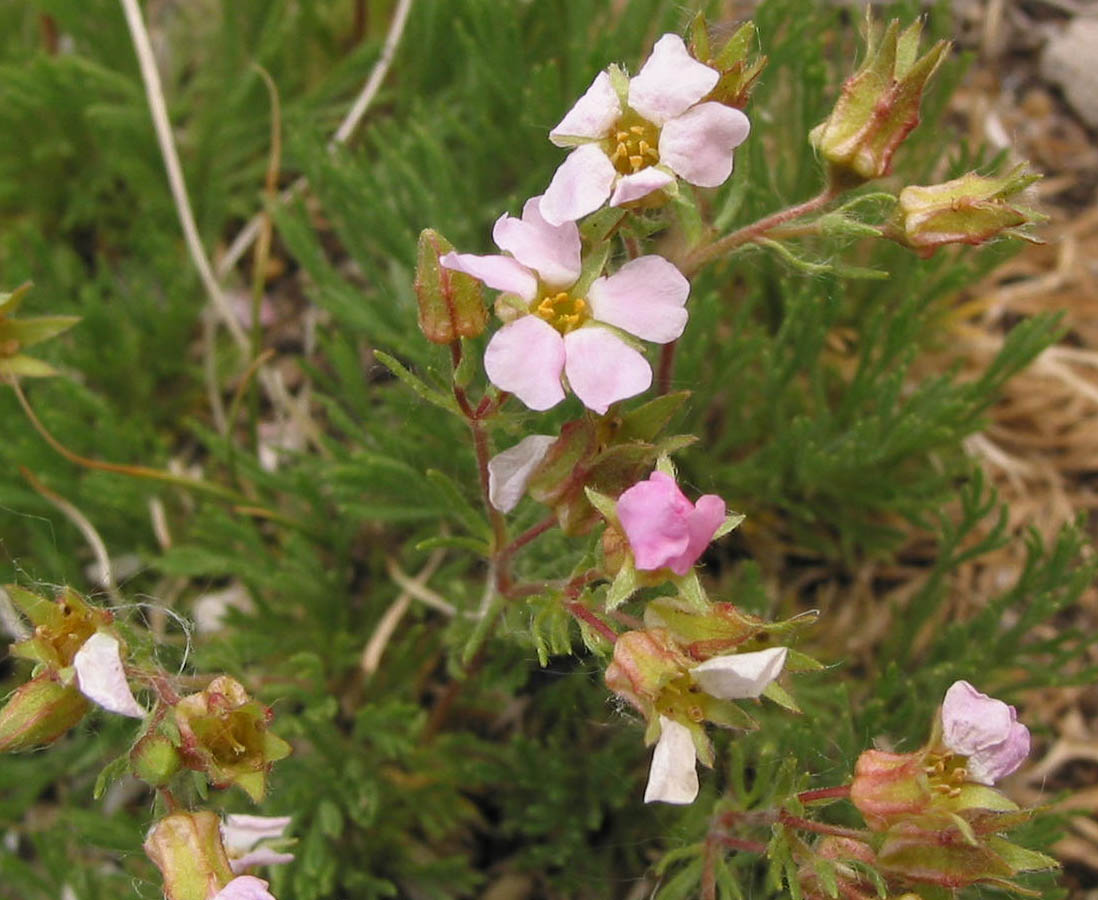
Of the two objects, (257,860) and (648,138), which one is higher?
(648,138)

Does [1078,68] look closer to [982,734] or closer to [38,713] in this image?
[982,734]

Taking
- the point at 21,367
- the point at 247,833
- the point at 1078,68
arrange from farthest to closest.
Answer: the point at 1078,68 < the point at 21,367 < the point at 247,833

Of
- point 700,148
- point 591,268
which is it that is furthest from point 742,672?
point 700,148

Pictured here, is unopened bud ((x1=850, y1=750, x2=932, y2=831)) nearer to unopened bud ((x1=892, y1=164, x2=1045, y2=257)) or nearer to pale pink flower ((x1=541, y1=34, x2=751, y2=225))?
unopened bud ((x1=892, y1=164, x2=1045, y2=257))

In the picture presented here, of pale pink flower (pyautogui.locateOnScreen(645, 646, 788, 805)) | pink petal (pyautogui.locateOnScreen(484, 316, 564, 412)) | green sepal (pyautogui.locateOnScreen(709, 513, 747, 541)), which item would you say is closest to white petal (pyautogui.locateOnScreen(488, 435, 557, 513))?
pink petal (pyautogui.locateOnScreen(484, 316, 564, 412))

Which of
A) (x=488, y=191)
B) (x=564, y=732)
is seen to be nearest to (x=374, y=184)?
(x=488, y=191)

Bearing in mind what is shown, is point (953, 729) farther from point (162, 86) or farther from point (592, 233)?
point (162, 86)

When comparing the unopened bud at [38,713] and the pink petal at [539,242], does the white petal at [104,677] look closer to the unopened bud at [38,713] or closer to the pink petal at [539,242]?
the unopened bud at [38,713]
